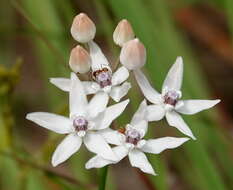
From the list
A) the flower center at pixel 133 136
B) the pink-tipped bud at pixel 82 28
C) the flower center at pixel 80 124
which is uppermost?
the pink-tipped bud at pixel 82 28

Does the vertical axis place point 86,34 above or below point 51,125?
above

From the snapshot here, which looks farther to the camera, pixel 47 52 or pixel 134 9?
pixel 47 52

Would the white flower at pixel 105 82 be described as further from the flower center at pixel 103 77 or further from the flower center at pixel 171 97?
the flower center at pixel 171 97

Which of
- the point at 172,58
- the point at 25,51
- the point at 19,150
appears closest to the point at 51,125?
the point at 19,150

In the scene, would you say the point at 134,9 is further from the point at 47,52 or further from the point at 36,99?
the point at 36,99

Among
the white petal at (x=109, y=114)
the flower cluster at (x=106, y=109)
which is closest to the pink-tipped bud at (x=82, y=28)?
the flower cluster at (x=106, y=109)

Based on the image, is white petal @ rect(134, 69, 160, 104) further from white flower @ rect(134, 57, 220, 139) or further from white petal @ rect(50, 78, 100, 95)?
white petal @ rect(50, 78, 100, 95)
